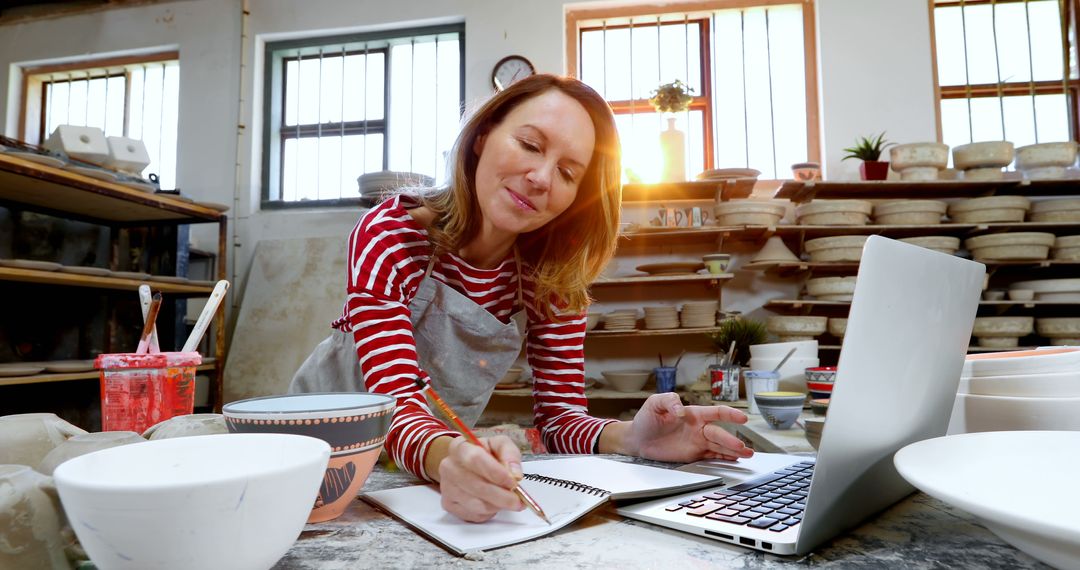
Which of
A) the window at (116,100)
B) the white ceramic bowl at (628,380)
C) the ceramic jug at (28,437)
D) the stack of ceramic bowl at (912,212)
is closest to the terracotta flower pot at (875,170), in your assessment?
the stack of ceramic bowl at (912,212)

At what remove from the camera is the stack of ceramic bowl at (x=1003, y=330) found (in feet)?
10.2

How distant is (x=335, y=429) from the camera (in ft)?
1.76

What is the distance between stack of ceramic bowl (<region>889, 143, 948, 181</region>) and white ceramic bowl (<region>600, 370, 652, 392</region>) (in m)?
1.95

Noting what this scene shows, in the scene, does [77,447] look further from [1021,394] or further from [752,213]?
[752,213]

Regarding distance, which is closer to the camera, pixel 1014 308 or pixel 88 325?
pixel 1014 308

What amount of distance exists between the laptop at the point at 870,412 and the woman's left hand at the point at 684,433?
13cm

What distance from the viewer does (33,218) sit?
3.40 metres

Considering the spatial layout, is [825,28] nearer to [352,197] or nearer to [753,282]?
[753,282]

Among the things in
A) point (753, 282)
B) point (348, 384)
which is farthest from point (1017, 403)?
point (753, 282)

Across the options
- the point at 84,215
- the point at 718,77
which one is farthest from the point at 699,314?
the point at 84,215

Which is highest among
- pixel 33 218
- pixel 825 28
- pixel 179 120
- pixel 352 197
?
pixel 825 28

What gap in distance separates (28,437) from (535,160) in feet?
2.82

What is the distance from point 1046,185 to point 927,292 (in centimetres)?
396

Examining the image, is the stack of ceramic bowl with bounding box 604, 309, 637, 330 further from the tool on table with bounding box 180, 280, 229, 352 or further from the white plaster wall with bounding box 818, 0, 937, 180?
the tool on table with bounding box 180, 280, 229, 352
